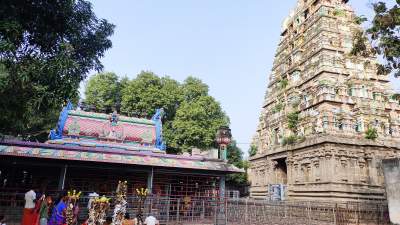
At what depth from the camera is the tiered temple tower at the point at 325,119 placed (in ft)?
74.1

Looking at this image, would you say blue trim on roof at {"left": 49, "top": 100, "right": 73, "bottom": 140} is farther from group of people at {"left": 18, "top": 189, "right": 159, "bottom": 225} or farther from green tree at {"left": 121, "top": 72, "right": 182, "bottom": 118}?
green tree at {"left": 121, "top": 72, "right": 182, "bottom": 118}

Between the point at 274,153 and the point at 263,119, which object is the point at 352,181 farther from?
the point at 263,119

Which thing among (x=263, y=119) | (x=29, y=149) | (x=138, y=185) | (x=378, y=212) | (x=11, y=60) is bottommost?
(x=378, y=212)

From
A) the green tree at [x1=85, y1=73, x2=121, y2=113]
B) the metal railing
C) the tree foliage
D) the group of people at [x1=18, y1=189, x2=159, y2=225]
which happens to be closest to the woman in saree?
the group of people at [x1=18, y1=189, x2=159, y2=225]

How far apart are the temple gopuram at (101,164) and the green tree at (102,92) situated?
14.6 m

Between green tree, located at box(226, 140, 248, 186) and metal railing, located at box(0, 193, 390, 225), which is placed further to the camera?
green tree, located at box(226, 140, 248, 186)

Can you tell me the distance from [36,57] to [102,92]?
1049 inches

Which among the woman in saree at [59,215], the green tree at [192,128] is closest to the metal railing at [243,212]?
the woman in saree at [59,215]

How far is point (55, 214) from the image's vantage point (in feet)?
30.9

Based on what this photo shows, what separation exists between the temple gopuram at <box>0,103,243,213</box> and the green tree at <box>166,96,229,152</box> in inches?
404

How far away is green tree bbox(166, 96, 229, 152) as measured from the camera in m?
30.3

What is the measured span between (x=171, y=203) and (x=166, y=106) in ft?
64.3

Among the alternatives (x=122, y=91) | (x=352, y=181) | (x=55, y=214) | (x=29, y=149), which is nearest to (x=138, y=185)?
(x=29, y=149)

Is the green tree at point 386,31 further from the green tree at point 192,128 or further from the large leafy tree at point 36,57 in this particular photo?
the green tree at point 192,128
